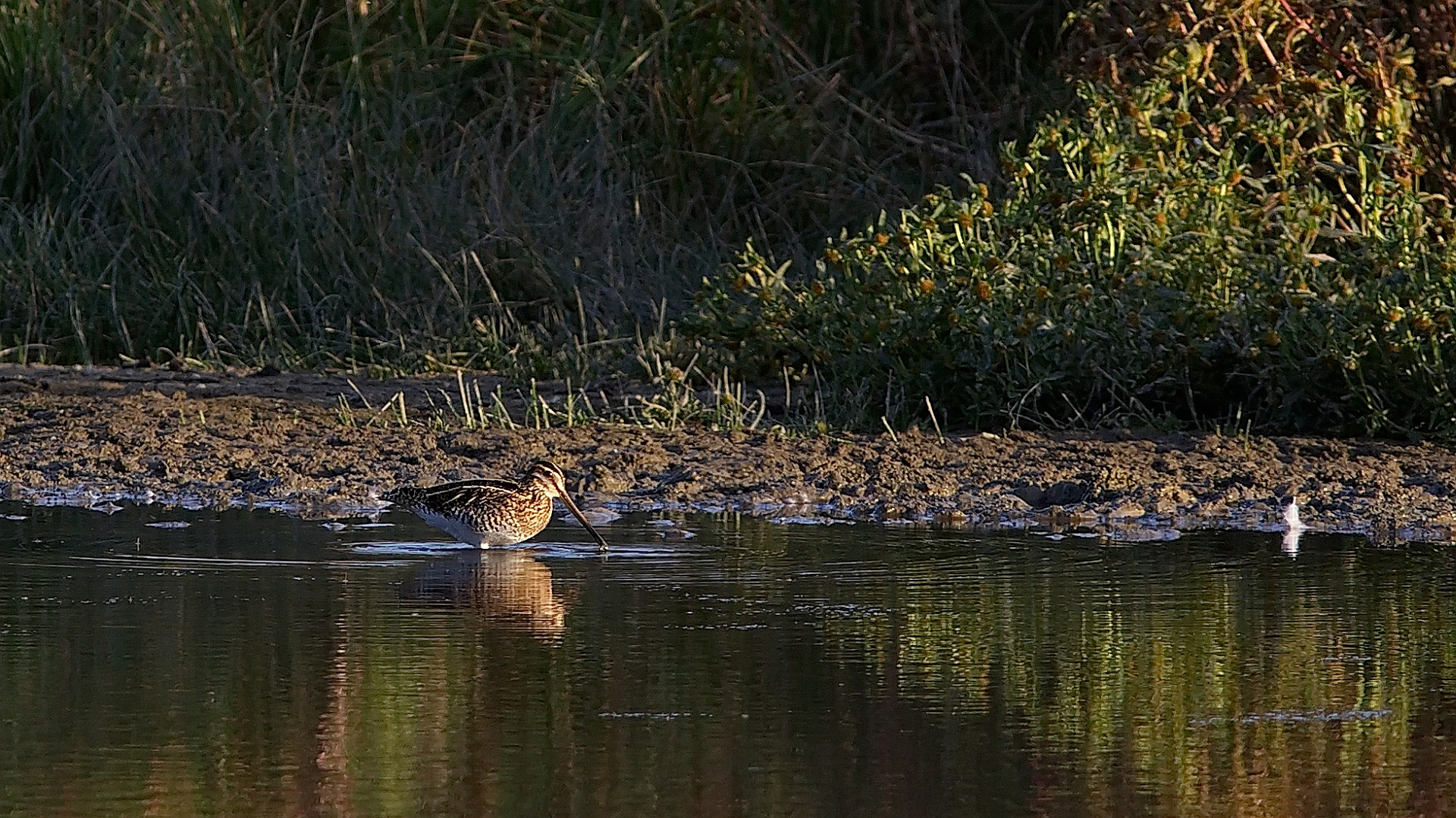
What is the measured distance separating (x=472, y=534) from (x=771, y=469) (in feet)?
5.32

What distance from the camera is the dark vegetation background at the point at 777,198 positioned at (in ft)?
29.1

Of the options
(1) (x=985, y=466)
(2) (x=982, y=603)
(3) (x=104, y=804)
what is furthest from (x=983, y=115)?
(3) (x=104, y=804)

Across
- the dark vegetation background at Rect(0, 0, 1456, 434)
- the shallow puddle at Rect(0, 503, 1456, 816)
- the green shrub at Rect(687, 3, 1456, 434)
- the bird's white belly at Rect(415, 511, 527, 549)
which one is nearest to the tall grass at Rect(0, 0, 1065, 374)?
the dark vegetation background at Rect(0, 0, 1456, 434)

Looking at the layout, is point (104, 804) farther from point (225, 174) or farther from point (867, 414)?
point (225, 174)


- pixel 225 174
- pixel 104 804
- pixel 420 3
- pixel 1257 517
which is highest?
pixel 420 3

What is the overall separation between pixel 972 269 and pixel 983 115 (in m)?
3.68

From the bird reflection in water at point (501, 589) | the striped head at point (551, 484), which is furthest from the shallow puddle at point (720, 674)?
the striped head at point (551, 484)

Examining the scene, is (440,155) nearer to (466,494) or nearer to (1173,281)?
(1173,281)

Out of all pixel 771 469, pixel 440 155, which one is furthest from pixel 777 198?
pixel 771 469

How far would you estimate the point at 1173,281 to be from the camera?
8930 mm

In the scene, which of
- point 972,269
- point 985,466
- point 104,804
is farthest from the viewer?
point 972,269

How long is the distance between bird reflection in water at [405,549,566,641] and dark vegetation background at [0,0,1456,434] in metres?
2.68

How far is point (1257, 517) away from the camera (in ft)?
24.1

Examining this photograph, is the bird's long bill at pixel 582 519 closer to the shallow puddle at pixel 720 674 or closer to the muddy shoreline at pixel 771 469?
the shallow puddle at pixel 720 674
